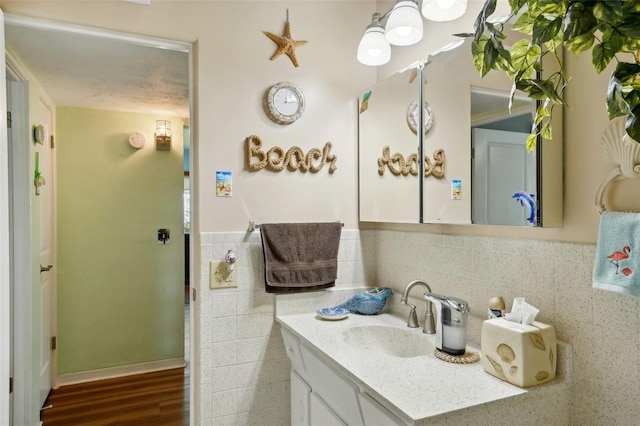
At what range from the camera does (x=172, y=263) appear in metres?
3.51

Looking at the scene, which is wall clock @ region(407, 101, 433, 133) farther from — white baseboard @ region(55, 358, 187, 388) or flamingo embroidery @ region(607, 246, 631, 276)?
white baseboard @ region(55, 358, 187, 388)

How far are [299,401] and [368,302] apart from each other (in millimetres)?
552

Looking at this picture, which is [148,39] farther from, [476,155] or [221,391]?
[221,391]

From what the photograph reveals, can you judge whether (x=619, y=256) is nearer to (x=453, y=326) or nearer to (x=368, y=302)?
(x=453, y=326)

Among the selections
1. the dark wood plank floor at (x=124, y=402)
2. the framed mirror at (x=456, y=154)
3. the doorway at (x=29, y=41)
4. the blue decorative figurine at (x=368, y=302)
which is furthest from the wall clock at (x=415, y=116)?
the dark wood plank floor at (x=124, y=402)

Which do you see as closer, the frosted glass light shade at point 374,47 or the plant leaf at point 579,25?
the plant leaf at point 579,25

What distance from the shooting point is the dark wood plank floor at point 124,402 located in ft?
8.52

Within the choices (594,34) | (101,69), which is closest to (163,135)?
(101,69)

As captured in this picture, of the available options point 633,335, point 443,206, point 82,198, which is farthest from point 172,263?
point 633,335

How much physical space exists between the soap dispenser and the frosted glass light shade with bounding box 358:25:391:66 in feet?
3.81

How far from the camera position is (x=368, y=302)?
1.94 metres

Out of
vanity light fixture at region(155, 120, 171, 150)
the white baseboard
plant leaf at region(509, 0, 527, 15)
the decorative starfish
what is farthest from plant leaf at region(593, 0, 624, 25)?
the white baseboard

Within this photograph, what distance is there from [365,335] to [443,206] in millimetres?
673

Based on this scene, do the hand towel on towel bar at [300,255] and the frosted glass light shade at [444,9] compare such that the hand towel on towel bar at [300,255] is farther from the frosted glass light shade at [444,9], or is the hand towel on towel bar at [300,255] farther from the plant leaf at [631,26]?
the plant leaf at [631,26]
